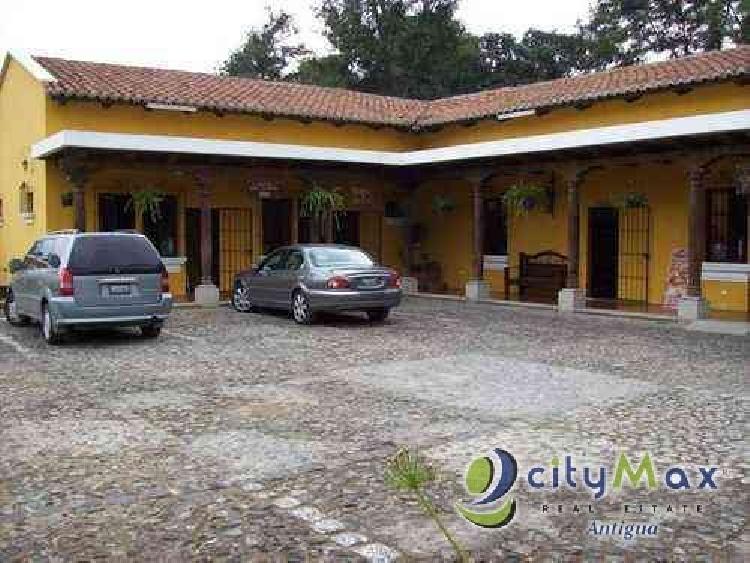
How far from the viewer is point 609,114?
1792cm

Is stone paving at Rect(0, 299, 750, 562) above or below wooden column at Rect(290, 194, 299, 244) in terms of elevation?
below

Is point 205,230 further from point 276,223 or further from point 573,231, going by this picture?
point 573,231

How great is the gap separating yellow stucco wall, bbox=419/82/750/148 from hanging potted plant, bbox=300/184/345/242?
374 centimetres

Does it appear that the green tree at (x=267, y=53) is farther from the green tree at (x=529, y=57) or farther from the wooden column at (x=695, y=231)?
the wooden column at (x=695, y=231)

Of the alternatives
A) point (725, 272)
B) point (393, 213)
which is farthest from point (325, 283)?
point (393, 213)

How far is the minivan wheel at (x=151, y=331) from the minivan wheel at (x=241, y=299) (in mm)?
3709

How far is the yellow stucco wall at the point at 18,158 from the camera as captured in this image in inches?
724

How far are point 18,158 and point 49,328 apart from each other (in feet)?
33.2

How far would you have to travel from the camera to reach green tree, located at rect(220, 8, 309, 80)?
46.0 metres

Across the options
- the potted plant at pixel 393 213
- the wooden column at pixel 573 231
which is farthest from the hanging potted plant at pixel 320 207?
the wooden column at pixel 573 231

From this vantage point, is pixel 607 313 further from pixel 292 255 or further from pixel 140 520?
pixel 140 520

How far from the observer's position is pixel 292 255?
50.7 ft

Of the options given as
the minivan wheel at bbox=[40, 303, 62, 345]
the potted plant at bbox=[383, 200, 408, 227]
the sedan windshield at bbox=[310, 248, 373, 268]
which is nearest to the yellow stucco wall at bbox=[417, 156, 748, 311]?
the potted plant at bbox=[383, 200, 408, 227]

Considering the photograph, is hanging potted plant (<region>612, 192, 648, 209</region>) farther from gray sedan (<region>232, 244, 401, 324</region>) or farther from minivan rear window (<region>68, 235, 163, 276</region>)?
minivan rear window (<region>68, 235, 163, 276</region>)
